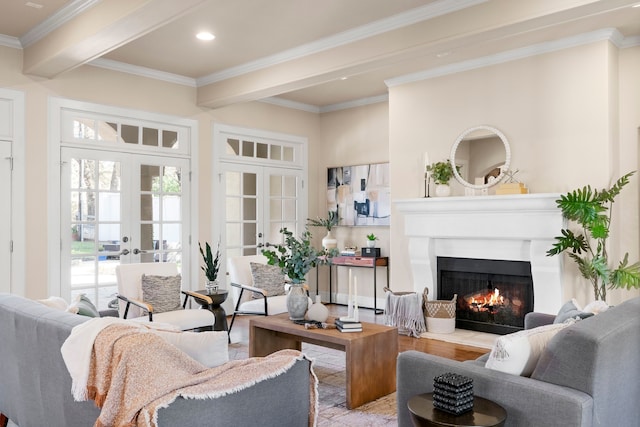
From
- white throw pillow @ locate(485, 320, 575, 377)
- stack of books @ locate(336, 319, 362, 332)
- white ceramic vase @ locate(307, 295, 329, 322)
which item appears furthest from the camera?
white ceramic vase @ locate(307, 295, 329, 322)

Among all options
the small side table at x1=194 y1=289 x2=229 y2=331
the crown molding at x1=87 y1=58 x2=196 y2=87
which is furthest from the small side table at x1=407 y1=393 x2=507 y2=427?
the crown molding at x1=87 y1=58 x2=196 y2=87

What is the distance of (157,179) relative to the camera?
5.88 meters

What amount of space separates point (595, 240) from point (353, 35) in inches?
110

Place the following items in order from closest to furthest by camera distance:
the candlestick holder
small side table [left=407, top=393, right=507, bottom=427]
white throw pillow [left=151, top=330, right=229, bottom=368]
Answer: small side table [left=407, top=393, right=507, bottom=427], white throw pillow [left=151, top=330, right=229, bottom=368], the candlestick holder

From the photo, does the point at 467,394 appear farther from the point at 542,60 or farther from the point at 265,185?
the point at 265,185

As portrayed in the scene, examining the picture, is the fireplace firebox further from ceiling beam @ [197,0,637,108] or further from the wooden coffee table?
ceiling beam @ [197,0,637,108]

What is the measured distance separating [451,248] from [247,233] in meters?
2.66

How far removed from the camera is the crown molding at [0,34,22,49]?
184 inches

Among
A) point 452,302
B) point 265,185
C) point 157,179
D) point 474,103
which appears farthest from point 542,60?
point 157,179

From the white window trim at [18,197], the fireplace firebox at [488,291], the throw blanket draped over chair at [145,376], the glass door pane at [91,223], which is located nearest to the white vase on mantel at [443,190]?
the fireplace firebox at [488,291]

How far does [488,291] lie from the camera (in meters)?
5.37

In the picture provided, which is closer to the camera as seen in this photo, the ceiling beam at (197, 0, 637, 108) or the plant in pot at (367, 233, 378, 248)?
the ceiling beam at (197, 0, 637, 108)

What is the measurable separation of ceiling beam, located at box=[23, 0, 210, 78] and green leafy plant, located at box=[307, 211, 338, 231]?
12.3 ft

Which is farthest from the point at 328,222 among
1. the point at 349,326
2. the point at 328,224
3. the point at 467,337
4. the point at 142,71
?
the point at 349,326
